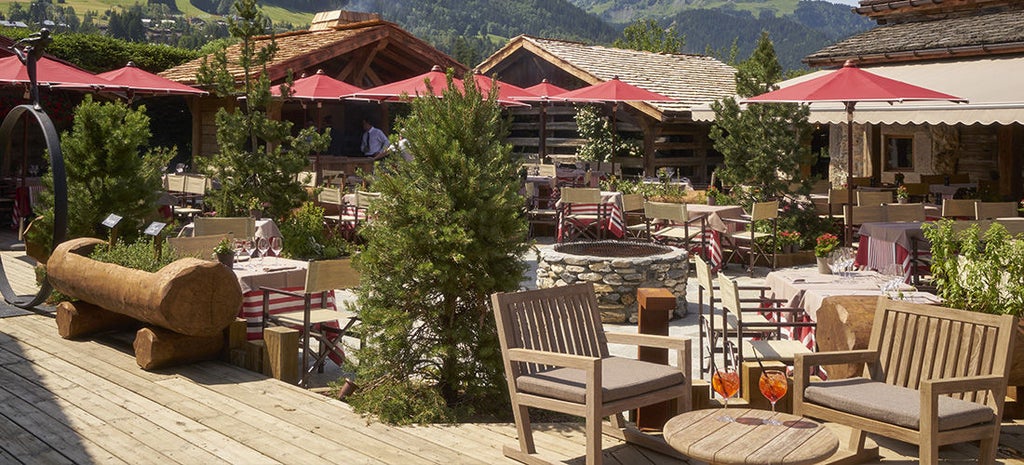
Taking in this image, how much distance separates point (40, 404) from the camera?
21.7 ft

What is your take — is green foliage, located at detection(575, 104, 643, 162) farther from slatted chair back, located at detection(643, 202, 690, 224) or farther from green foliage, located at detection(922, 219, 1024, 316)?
green foliage, located at detection(922, 219, 1024, 316)

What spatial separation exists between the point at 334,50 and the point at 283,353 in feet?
53.0

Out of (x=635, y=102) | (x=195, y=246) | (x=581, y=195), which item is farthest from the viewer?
(x=635, y=102)

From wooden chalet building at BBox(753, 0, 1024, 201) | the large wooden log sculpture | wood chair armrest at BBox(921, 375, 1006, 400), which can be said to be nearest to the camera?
wood chair armrest at BBox(921, 375, 1006, 400)

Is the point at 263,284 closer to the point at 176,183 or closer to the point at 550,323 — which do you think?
the point at 550,323

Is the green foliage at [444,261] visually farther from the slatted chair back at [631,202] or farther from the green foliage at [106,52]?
the green foliage at [106,52]

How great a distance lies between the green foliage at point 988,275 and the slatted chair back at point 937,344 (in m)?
0.68

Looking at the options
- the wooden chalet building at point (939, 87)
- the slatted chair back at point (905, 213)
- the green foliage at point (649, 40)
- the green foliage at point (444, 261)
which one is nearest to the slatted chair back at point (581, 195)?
the wooden chalet building at point (939, 87)

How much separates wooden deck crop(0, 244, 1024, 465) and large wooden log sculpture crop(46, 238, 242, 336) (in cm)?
40

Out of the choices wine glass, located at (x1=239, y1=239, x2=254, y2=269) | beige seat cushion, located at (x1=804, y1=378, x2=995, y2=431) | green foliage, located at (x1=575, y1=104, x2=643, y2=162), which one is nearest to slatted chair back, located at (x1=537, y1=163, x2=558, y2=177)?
green foliage, located at (x1=575, y1=104, x2=643, y2=162)

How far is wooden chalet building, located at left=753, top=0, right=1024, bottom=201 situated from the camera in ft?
52.0

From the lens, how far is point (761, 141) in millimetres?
15086

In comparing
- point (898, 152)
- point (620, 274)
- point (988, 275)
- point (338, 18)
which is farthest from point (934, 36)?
point (988, 275)

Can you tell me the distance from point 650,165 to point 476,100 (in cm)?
1561
